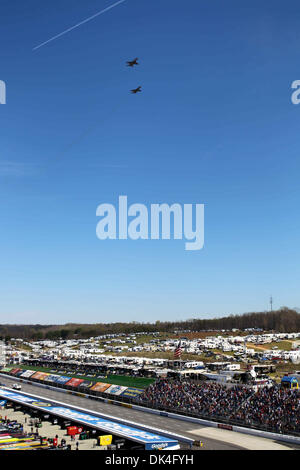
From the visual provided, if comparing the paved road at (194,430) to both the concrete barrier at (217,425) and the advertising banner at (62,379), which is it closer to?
the concrete barrier at (217,425)

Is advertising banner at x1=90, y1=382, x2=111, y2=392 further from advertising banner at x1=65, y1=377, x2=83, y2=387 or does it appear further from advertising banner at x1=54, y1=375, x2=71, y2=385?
advertising banner at x1=54, y1=375, x2=71, y2=385

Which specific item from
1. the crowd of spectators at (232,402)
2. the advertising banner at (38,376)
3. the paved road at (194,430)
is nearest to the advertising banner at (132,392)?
the crowd of spectators at (232,402)

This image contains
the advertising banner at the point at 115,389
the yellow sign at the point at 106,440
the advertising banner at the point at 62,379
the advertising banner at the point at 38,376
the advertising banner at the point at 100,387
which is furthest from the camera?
the advertising banner at the point at 38,376

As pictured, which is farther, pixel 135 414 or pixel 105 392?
pixel 105 392

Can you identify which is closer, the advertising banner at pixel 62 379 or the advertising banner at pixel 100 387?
the advertising banner at pixel 100 387

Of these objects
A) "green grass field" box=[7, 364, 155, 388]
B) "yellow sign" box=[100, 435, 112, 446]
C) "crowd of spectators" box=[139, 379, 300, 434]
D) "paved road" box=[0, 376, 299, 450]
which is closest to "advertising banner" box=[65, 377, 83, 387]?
"green grass field" box=[7, 364, 155, 388]

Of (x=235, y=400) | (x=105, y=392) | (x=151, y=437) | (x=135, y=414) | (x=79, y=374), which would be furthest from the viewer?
(x=79, y=374)
